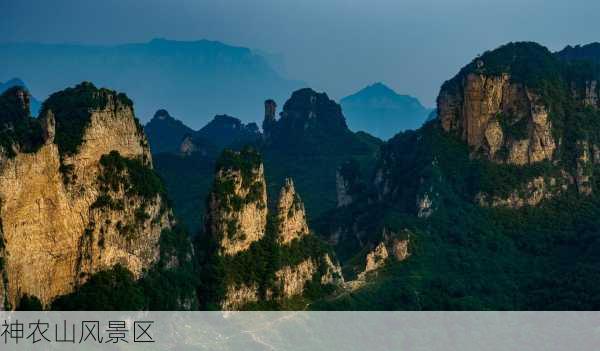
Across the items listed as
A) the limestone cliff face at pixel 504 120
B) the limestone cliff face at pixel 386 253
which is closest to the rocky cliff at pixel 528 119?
the limestone cliff face at pixel 504 120

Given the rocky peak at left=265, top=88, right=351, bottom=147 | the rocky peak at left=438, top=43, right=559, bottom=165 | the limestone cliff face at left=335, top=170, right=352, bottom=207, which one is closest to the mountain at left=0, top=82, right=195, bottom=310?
the rocky peak at left=438, top=43, right=559, bottom=165

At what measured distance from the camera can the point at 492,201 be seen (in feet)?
171

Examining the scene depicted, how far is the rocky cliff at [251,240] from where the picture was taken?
3694 cm

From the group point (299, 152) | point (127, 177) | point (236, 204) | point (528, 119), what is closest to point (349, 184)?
point (528, 119)

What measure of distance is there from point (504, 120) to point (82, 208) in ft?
110

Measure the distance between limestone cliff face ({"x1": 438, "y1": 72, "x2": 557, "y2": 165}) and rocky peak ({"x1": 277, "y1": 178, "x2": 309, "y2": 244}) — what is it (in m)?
18.9

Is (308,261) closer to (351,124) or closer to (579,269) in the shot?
(579,269)

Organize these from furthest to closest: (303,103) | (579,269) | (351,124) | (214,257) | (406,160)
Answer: (351,124)
(303,103)
(406,160)
(579,269)
(214,257)

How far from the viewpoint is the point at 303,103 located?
8788 cm

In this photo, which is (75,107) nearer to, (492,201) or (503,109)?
(492,201)

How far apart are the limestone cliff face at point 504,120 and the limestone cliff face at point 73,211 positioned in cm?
2752

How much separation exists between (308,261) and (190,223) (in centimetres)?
2198

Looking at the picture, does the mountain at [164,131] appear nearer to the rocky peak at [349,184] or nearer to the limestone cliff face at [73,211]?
the rocky peak at [349,184]
